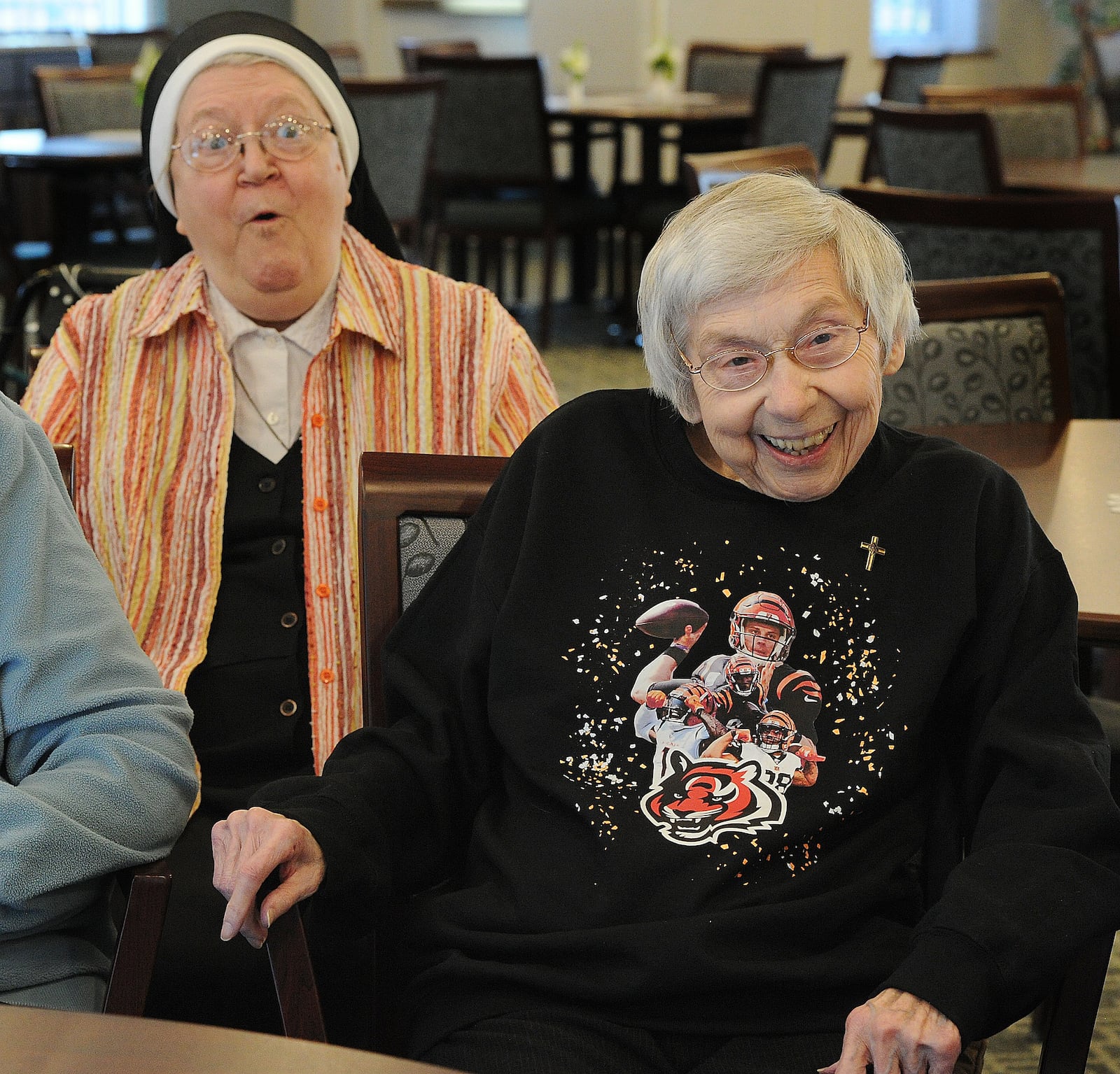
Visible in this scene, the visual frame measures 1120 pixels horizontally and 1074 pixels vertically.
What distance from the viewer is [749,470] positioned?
1284mm

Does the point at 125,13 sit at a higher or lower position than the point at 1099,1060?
higher

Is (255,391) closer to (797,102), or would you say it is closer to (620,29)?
(797,102)

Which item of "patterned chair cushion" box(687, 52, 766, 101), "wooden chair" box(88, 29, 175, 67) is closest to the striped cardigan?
"patterned chair cushion" box(687, 52, 766, 101)

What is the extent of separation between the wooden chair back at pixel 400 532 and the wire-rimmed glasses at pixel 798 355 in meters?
0.29

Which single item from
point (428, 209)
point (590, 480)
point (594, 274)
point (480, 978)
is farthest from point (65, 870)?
point (594, 274)

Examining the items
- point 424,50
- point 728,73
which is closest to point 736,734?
point 424,50

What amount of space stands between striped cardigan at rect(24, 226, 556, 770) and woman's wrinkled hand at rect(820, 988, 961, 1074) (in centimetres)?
80

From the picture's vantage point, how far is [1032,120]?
548 cm

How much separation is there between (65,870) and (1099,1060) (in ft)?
4.67

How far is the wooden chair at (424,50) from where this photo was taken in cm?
676

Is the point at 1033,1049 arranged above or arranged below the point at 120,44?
below

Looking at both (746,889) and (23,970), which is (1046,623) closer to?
(746,889)

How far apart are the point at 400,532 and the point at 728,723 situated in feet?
1.38

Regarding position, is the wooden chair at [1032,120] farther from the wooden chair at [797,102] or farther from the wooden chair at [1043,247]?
the wooden chair at [1043,247]
